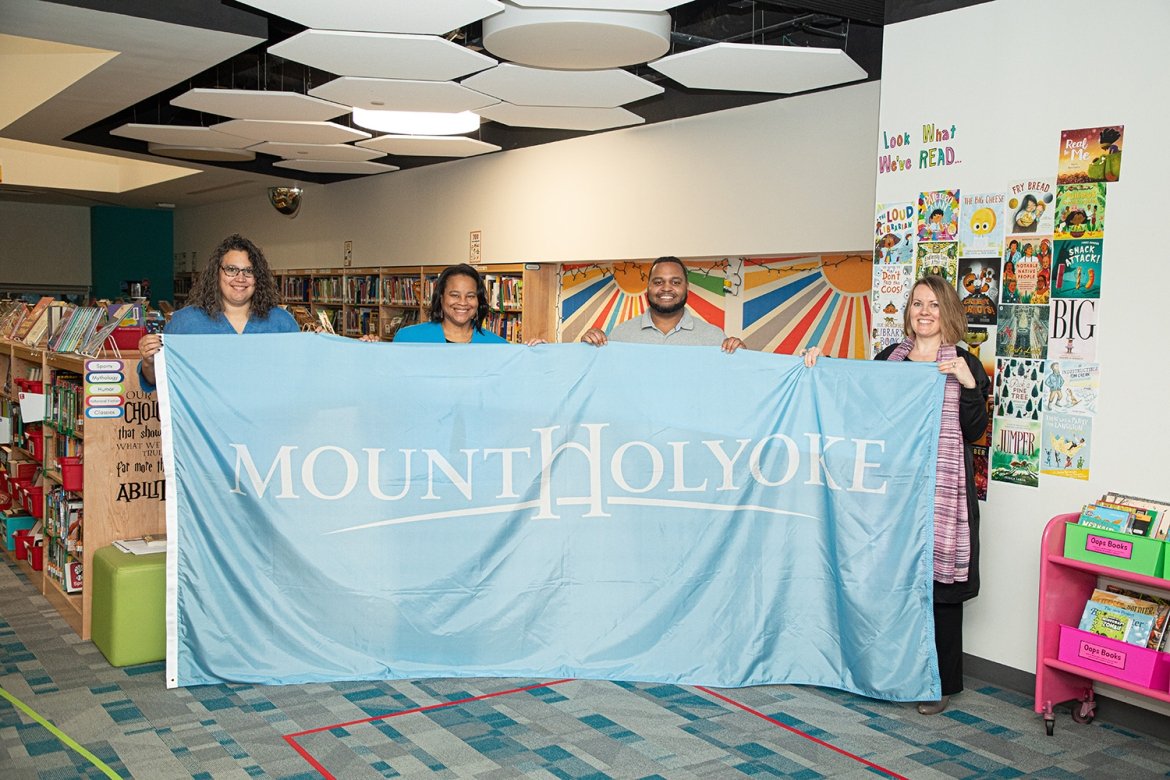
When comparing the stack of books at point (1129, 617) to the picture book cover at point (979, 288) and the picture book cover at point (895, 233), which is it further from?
the picture book cover at point (895, 233)

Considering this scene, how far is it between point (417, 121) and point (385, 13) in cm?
300

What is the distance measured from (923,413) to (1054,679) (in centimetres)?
107

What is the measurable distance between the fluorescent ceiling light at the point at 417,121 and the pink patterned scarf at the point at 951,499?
4.76 meters

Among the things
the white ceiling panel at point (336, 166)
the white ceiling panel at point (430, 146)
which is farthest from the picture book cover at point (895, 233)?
the white ceiling panel at point (336, 166)

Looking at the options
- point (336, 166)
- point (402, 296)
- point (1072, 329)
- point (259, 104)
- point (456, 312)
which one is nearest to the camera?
point (1072, 329)

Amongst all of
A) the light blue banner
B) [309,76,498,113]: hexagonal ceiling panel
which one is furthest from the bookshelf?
the light blue banner

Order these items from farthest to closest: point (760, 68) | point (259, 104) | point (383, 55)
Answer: point (259, 104) < point (760, 68) < point (383, 55)

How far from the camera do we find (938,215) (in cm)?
421

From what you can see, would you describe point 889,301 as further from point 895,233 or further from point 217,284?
point 217,284

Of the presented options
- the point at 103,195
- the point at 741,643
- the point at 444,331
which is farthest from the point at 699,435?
the point at 103,195

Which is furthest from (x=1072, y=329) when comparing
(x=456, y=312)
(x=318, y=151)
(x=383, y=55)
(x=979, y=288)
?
(x=318, y=151)

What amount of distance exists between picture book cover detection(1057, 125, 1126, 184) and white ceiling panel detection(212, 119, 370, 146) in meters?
5.56

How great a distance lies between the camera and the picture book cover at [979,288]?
13.3 feet

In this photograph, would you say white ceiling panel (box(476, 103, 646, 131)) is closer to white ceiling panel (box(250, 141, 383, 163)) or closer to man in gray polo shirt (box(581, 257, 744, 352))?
white ceiling panel (box(250, 141, 383, 163))
